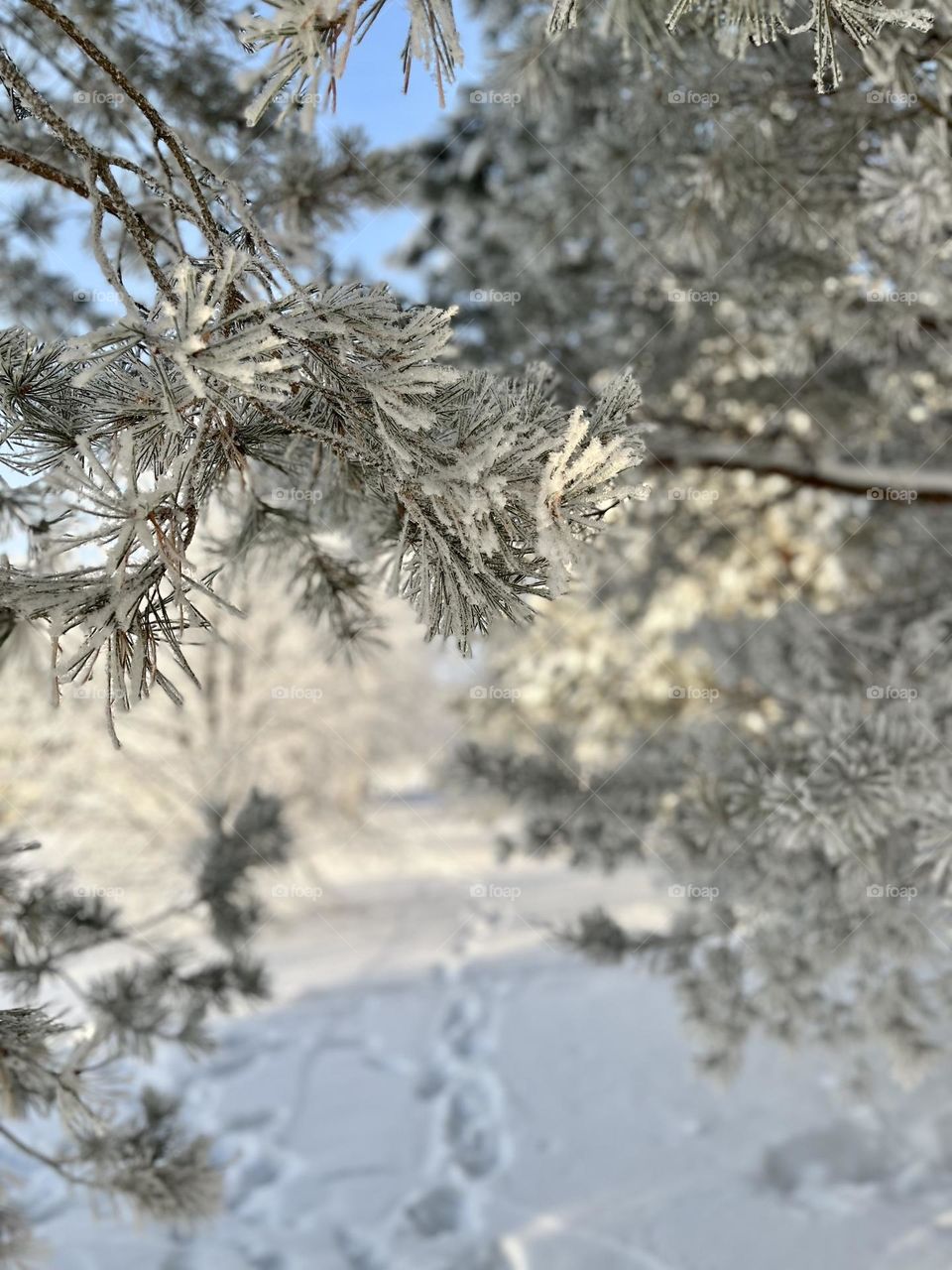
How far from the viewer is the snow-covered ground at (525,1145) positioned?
2914mm

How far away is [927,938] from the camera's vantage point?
2.49 metres

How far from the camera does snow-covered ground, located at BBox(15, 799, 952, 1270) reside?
2.91m

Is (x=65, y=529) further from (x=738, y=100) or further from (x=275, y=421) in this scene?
(x=738, y=100)

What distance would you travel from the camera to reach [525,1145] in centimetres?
361

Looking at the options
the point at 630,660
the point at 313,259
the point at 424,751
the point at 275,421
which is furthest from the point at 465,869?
the point at 275,421
